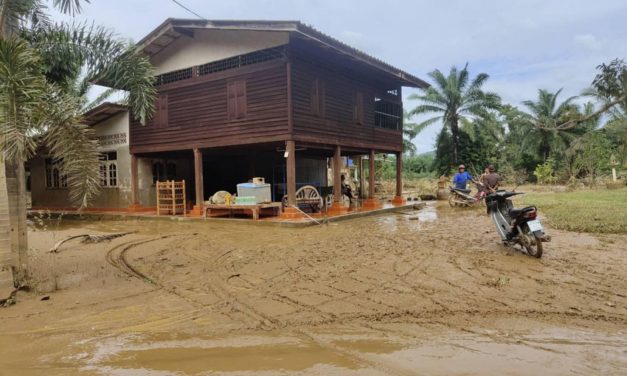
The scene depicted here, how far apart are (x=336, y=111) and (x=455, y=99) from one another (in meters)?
19.8

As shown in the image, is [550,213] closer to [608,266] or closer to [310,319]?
[608,266]

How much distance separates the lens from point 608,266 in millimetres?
5727

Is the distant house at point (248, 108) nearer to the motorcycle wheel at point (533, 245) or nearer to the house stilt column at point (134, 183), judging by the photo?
the house stilt column at point (134, 183)

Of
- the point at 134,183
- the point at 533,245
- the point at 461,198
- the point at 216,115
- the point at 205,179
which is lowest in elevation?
the point at 533,245

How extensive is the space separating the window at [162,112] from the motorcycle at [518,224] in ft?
38.0

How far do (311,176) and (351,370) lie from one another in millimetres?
16337

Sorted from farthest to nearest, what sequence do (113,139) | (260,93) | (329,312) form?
(113,139), (260,93), (329,312)

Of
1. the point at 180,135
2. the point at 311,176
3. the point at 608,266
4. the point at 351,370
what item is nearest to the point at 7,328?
the point at 351,370

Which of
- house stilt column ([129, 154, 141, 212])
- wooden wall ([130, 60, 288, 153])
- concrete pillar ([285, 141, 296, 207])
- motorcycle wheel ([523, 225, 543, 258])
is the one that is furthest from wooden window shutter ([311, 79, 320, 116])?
motorcycle wheel ([523, 225, 543, 258])

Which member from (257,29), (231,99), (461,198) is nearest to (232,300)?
(257,29)

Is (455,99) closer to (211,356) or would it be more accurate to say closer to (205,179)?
(205,179)

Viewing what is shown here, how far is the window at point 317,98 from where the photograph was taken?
1333 cm

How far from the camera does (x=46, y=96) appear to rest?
5.09 metres

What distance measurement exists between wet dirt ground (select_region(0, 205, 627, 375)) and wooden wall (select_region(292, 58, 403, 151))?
20.1 feet
